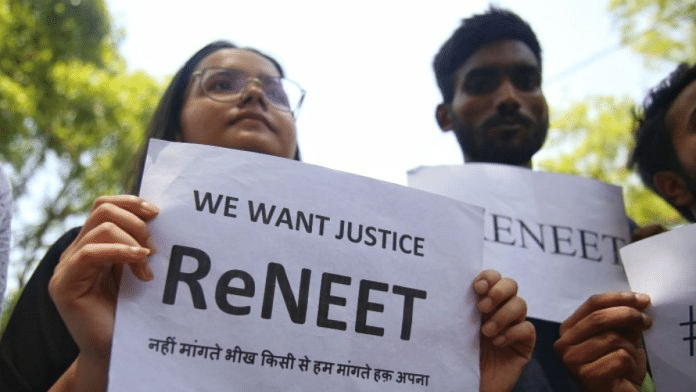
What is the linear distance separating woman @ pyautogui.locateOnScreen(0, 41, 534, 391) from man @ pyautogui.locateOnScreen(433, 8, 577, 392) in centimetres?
67

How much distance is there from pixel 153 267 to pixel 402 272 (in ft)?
1.62

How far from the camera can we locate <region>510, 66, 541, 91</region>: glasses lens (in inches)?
88.6

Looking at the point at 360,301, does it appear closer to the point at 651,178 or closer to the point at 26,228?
the point at 651,178

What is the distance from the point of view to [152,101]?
37.3 ft

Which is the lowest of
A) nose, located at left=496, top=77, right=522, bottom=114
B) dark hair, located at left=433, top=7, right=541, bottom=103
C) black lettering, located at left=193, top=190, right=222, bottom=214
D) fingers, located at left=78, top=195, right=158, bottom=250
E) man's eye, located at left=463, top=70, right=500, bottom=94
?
fingers, located at left=78, top=195, right=158, bottom=250

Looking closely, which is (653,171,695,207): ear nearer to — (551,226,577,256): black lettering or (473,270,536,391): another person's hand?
(551,226,577,256): black lettering

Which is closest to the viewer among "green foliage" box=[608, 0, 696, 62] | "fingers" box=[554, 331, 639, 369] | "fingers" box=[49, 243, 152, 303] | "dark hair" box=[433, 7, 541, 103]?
"fingers" box=[49, 243, 152, 303]

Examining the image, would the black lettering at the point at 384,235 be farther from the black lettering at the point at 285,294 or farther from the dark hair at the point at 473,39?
the dark hair at the point at 473,39

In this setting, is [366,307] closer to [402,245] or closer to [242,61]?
[402,245]

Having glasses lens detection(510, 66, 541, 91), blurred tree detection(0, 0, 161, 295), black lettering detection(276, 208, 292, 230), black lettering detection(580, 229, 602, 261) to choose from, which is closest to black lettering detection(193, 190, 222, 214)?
black lettering detection(276, 208, 292, 230)

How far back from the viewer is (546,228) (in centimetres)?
189

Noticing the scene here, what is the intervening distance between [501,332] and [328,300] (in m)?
0.37

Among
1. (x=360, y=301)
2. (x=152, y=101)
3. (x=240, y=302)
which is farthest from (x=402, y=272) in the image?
(x=152, y=101)

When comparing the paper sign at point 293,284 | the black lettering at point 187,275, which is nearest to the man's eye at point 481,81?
the paper sign at point 293,284
